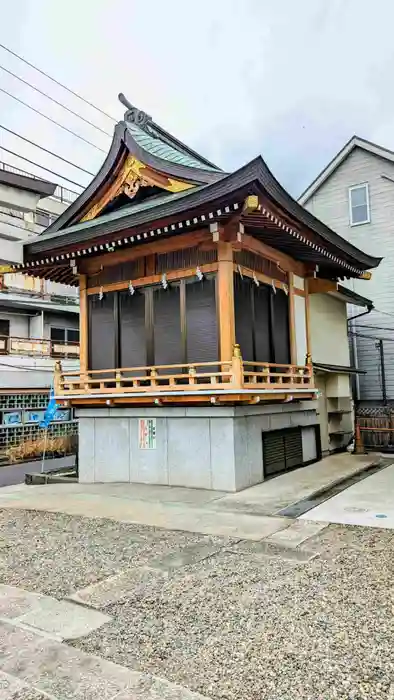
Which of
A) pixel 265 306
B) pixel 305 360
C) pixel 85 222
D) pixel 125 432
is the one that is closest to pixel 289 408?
pixel 305 360

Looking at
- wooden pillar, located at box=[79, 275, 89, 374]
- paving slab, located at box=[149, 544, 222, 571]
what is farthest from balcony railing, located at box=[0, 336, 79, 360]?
paving slab, located at box=[149, 544, 222, 571]

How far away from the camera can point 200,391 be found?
8.81 meters

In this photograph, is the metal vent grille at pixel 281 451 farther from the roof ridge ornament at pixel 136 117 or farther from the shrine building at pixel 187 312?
the roof ridge ornament at pixel 136 117

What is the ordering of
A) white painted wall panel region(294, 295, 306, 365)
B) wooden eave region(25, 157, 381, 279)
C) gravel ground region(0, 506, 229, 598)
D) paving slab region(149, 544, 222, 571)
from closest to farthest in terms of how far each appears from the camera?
gravel ground region(0, 506, 229, 598) → paving slab region(149, 544, 222, 571) → wooden eave region(25, 157, 381, 279) → white painted wall panel region(294, 295, 306, 365)

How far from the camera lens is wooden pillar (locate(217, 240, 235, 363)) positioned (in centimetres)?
900

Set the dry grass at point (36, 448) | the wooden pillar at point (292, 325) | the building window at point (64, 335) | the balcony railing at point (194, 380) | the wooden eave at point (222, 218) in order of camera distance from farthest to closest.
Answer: the building window at point (64, 335), the dry grass at point (36, 448), the wooden pillar at point (292, 325), the balcony railing at point (194, 380), the wooden eave at point (222, 218)

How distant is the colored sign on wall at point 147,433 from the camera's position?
32.9ft

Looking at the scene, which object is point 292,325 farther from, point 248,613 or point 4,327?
point 4,327

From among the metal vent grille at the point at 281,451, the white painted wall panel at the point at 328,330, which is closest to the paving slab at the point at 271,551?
the metal vent grille at the point at 281,451

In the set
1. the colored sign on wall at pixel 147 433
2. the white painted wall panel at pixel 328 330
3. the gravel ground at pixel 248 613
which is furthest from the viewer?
the white painted wall panel at pixel 328 330

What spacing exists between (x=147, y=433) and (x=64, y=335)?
16562 mm

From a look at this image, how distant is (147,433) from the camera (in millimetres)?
10125

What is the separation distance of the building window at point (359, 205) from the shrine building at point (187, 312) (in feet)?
17.7

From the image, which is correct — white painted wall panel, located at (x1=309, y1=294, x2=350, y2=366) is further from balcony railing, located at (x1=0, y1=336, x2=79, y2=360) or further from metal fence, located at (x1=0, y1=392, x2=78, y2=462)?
balcony railing, located at (x1=0, y1=336, x2=79, y2=360)
